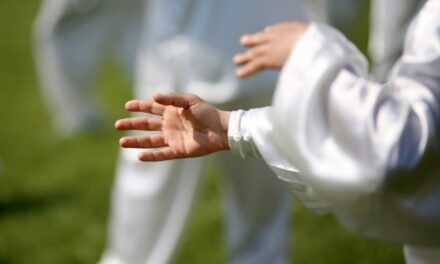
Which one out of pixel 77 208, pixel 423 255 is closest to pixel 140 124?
pixel 423 255

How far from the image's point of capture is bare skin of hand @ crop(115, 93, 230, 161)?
182 cm

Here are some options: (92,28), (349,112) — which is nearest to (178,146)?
(349,112)

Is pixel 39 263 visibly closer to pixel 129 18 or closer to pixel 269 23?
pixel 129 18

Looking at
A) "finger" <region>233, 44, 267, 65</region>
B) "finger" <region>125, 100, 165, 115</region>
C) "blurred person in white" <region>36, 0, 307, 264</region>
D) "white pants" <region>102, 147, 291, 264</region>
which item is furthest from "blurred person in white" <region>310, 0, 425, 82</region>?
"finger" <region>125, 100, 165, 115</region>

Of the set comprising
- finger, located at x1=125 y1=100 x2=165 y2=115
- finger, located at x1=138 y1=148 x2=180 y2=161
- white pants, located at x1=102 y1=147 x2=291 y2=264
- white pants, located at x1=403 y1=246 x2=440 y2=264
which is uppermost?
finger, located at x1=125 y1=100 x2=165 y2=115

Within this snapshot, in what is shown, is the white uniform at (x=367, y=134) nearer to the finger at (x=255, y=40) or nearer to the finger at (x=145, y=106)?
the finger at (x=145, y=106)

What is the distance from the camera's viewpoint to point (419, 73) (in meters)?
1.62

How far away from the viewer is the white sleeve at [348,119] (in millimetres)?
1521

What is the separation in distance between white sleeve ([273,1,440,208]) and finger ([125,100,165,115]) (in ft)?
1.16

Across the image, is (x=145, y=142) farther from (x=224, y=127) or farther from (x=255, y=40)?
(x=255, y=40)

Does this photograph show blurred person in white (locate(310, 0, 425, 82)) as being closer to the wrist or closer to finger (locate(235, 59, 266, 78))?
finger (locate(235, 59, 266, 78))

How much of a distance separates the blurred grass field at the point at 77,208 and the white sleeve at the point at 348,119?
5.07 feet

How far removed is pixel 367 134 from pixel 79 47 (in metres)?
2.99

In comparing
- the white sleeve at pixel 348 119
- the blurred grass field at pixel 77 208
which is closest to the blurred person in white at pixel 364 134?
the white sleeve at pixel 348 119
